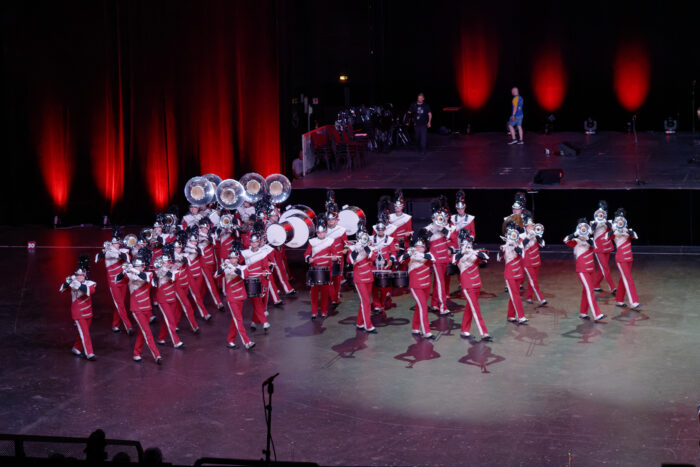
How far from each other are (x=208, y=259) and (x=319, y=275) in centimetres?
187

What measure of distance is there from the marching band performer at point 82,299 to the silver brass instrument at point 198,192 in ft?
11.2

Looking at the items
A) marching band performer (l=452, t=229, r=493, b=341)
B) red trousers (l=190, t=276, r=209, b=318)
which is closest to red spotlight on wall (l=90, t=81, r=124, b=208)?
red trousers (l=190, t=276, r=209, b=318)

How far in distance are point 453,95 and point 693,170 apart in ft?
25.3

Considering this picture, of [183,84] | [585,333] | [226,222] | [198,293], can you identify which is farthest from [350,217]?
[183,84]

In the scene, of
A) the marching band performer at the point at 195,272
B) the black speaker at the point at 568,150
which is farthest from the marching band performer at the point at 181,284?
the black speaker at the point at 568,150

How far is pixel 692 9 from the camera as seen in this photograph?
70.3ft

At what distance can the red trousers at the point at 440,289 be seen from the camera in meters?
12.3

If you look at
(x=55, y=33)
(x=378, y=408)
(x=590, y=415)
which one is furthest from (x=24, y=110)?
(x=590, y=415)

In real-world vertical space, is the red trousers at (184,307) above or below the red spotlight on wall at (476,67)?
below

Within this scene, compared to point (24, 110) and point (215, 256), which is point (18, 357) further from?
point (24, 110)

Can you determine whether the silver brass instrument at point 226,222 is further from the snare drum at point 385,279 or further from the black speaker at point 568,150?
the black speaker at point 568,150

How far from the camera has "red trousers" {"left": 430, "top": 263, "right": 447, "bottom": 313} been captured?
12269 millimetres

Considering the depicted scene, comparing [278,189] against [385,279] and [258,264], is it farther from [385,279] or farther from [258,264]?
[385,279]

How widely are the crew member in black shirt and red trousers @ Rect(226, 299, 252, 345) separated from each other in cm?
1012
